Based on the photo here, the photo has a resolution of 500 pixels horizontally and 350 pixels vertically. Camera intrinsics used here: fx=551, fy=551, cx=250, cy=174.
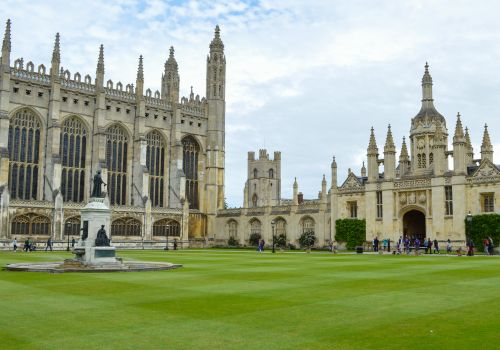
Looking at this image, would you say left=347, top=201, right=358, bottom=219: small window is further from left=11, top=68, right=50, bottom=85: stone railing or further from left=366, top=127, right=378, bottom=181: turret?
left=11, top=68, right=50, bottom=85: stone railing

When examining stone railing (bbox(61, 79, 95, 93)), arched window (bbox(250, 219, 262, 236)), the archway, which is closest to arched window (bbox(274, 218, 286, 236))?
arched window (bbox(250, 219, 262, 236))

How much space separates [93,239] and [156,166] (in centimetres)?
4409

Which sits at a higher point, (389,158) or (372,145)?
(372,145)

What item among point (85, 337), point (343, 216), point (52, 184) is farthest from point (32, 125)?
point (85, 337)

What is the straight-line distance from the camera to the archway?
5056cm

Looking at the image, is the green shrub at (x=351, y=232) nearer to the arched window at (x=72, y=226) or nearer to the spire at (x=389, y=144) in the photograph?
the spire at (x=389, y=144)

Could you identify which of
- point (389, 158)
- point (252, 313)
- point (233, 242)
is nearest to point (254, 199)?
point (233, 242)

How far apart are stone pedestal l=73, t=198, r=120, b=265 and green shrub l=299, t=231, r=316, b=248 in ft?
105

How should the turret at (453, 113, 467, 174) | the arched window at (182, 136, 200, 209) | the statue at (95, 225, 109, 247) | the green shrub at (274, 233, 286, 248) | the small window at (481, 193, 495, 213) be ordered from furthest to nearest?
the arched window at (182, 136, 200, 209) → the green shrub at (274, 233, 286, 248) → the turret at (453, 113, 467, 174) → the small window at (481, 193, 495, 213) → the statue at (95, 225, 109, 247)

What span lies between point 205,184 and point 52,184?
20.8 m

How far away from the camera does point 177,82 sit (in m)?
74.3

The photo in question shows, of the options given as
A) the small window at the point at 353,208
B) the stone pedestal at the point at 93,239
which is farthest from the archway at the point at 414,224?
the stone pedestal at the point at 93,239

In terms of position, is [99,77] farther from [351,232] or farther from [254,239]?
[351,232]

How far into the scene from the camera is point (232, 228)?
223ft
